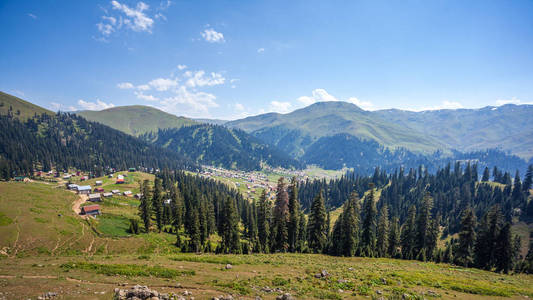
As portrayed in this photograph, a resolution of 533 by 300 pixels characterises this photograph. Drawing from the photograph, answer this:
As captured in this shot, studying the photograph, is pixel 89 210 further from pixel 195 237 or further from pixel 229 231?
pixel 229 231

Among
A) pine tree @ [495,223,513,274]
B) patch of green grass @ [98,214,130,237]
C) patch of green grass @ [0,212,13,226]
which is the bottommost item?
patch of green grass @ [98,214,130,237]

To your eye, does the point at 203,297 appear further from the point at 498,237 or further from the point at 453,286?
the point at 498,237

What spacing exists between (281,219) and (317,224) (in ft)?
31.1

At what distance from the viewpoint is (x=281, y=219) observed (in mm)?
53031

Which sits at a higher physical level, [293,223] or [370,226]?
[370,226]

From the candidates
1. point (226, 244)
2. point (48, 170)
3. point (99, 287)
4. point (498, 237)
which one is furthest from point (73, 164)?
point (498, 237)

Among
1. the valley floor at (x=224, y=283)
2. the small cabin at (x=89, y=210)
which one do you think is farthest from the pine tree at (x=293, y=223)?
the small cabin at (x=89, y=210)

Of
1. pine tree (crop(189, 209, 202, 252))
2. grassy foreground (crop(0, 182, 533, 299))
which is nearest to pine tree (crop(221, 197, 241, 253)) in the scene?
pine tree (crop(189, 209, 202, 252))

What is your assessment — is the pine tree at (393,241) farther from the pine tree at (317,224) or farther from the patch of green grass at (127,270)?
the patch of green grass at (127,270)

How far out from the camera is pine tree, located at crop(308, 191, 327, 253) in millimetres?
54000

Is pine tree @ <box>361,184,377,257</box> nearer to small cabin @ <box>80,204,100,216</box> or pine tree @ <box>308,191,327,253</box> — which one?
pine tree @ <box>308,191,327,253</box>

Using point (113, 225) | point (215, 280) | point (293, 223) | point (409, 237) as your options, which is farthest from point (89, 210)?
point (409, 237)

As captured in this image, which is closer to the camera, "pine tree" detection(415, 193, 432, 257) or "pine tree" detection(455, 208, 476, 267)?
"pine tree" detection(455, 208, 476, 267)

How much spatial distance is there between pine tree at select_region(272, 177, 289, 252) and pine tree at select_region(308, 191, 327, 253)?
6.56 metres
